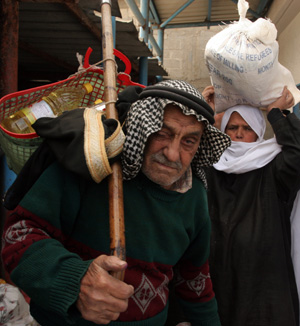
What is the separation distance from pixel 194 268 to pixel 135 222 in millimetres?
516

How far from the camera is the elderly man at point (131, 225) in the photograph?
909mm

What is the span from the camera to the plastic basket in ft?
3.87

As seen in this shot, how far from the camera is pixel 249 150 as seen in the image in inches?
86.7

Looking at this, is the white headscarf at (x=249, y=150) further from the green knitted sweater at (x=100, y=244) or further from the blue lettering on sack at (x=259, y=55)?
the green knitted sweater at (x=100, y=244)

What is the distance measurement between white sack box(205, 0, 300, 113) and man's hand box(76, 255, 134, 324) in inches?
65.8

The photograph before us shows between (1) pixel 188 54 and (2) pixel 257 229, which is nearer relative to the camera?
(2) pixel 257 229

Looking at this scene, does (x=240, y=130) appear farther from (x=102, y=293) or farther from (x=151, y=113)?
(x=102, y=293)

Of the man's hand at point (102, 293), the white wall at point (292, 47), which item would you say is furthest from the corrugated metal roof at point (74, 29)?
the man's hand at point (102, 293)

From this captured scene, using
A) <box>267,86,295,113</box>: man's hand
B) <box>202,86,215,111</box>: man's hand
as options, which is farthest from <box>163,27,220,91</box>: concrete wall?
<box>267,86,295,113</box>: man's hand

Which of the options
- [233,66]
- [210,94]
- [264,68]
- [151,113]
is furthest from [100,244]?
[210,94]

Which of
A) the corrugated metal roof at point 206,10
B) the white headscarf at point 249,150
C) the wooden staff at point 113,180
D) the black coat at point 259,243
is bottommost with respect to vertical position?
the black coat at point 259,243

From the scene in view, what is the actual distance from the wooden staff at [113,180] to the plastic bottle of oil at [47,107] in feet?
A: 0.91

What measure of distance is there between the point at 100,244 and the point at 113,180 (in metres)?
0.27

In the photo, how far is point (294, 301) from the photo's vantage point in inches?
→ 76.7
